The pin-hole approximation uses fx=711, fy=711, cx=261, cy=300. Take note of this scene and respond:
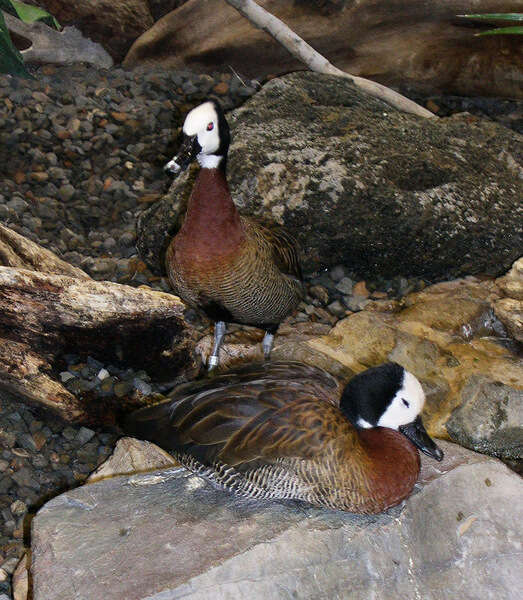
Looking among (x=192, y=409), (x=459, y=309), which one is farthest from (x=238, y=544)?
(x=459, y=309)

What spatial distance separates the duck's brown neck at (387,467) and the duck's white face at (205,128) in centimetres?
142

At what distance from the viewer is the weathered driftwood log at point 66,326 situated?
290 cm

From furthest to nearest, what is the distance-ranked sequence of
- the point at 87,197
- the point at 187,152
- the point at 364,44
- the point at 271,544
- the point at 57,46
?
the point at 364,44 < the point at 57,46 < the point at 87,197 < the point at 187,152 < the point at 271,544

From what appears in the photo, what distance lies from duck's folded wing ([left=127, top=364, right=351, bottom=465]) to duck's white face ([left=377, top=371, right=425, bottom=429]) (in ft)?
0.55

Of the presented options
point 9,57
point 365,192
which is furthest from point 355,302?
point 9,57

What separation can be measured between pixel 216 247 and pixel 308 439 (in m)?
1.05

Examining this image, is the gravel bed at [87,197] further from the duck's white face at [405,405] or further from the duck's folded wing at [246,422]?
the duck's white face at [405,405]

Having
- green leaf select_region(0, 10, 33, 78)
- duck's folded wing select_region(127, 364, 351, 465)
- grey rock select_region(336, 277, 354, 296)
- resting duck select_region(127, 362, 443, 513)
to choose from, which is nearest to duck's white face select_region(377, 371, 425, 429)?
resting duck select_region(127, 362, 443, 513)

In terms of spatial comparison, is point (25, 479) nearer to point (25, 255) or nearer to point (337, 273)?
point (25, 255)

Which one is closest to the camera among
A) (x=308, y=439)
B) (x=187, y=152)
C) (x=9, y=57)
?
(x=308, y=439)

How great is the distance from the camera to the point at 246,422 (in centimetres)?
268

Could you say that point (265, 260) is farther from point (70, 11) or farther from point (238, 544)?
point (70, 11)

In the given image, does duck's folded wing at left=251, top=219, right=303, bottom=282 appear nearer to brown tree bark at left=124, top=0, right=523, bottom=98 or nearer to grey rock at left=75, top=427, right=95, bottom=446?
grey rock at left=75, top=427, right=95, bottom=446

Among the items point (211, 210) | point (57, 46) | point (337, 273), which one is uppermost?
point (211, 210)
